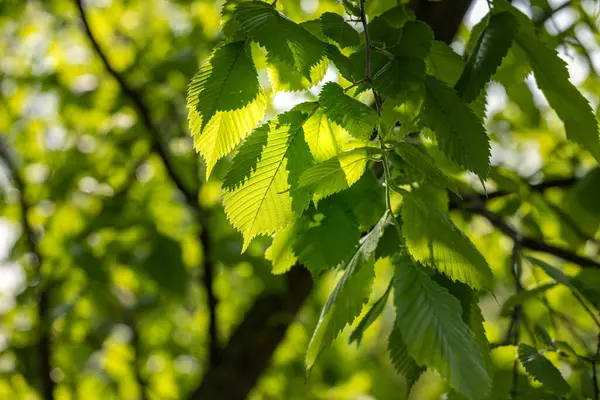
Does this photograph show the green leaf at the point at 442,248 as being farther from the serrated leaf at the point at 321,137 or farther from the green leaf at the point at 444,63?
the green leaf at the point at 444,63

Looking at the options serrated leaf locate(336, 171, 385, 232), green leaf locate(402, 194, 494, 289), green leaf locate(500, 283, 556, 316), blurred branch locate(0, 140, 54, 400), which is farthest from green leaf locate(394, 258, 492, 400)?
blurred branch locate(0, 140, 54, 400)

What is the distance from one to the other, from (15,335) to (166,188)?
0.65 m

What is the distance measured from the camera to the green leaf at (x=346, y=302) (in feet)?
1.62

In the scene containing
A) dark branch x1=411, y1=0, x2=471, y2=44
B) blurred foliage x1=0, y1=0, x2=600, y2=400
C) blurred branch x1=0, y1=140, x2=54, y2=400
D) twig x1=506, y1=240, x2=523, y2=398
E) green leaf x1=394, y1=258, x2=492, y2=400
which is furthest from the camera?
blurred branch x1=0, y1=140, x2=54, y2=400

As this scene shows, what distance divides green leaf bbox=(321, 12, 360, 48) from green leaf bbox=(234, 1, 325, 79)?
0.01m

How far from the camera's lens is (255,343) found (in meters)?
1.57

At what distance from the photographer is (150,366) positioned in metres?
2.46

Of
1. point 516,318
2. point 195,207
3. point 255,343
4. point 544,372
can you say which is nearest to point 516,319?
point 516,318

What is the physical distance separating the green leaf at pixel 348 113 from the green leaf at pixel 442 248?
0.07 meters

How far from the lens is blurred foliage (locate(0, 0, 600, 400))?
57.6 inches

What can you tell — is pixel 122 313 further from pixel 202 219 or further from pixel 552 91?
pixel 552 91

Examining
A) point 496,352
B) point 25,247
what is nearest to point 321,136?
point 496,352

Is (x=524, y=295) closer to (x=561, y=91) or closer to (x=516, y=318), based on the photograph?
(x=516, y=318)

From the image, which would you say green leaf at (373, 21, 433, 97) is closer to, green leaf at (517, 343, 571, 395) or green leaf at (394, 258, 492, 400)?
green leaf at (394, 258, 492, 400)
